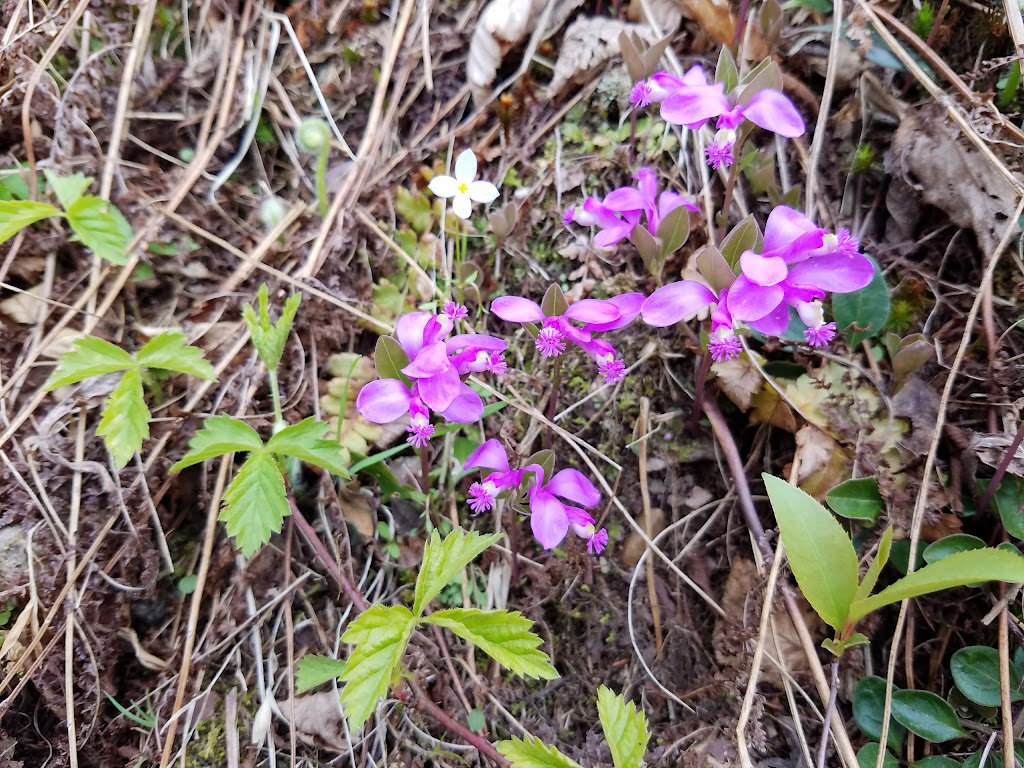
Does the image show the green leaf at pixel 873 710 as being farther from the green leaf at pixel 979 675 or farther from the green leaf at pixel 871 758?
the green leaf at pixel 979 675

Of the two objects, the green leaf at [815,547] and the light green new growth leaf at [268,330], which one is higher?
the light green new growth leaf at [268,330]

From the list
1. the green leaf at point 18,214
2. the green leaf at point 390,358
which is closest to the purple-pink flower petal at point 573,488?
the green leaf at point 390,358

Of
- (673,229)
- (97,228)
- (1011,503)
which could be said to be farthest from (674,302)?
(97,228)

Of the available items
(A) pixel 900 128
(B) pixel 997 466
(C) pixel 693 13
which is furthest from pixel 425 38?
(B) pixel 997 466

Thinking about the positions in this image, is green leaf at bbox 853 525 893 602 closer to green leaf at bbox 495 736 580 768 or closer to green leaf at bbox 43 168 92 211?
green leaf at bbox 495 736 580 768

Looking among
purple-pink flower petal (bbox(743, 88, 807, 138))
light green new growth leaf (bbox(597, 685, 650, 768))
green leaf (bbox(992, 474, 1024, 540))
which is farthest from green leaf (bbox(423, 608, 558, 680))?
purple-pink flower petal (bbox(743, 88, 807, 138))

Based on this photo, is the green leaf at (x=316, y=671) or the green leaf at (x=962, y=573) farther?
the green leaf at (x=316, y=671)

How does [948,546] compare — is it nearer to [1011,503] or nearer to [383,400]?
[1011,503]
